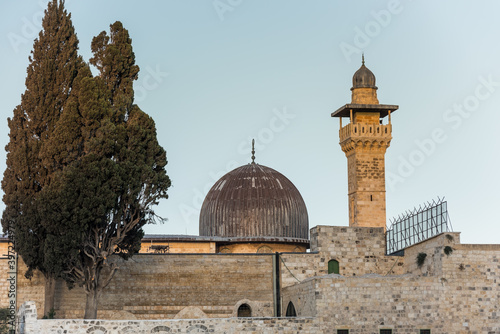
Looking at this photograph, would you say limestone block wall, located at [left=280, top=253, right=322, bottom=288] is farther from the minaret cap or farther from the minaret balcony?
the minaret cap

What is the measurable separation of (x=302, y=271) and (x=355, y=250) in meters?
2.71

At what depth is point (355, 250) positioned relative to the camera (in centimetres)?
4091

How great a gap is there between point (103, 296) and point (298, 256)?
8830 mm

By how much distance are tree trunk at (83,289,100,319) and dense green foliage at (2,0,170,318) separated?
0.04 meters

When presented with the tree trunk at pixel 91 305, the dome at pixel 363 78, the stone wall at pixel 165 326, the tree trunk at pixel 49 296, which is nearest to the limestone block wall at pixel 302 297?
the stone wall at pixel 165 326

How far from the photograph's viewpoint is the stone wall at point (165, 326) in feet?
103

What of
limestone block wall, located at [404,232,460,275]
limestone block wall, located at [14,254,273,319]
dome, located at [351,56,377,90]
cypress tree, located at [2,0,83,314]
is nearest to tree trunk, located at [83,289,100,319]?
cypress tree, located at [2,0,83,314]

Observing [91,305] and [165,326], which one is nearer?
[165,326]

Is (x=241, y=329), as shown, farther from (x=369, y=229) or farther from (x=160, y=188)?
(x=369, y=229)

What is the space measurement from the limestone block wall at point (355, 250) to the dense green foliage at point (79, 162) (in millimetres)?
8838

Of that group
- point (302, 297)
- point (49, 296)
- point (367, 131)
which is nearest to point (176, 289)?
point (49, 296)

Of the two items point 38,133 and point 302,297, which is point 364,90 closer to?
point 302,297

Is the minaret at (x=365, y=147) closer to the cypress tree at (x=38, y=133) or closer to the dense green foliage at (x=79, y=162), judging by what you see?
the dense green foliage at (x=79, y=162)

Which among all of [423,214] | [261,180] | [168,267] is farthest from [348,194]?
[168,267]
